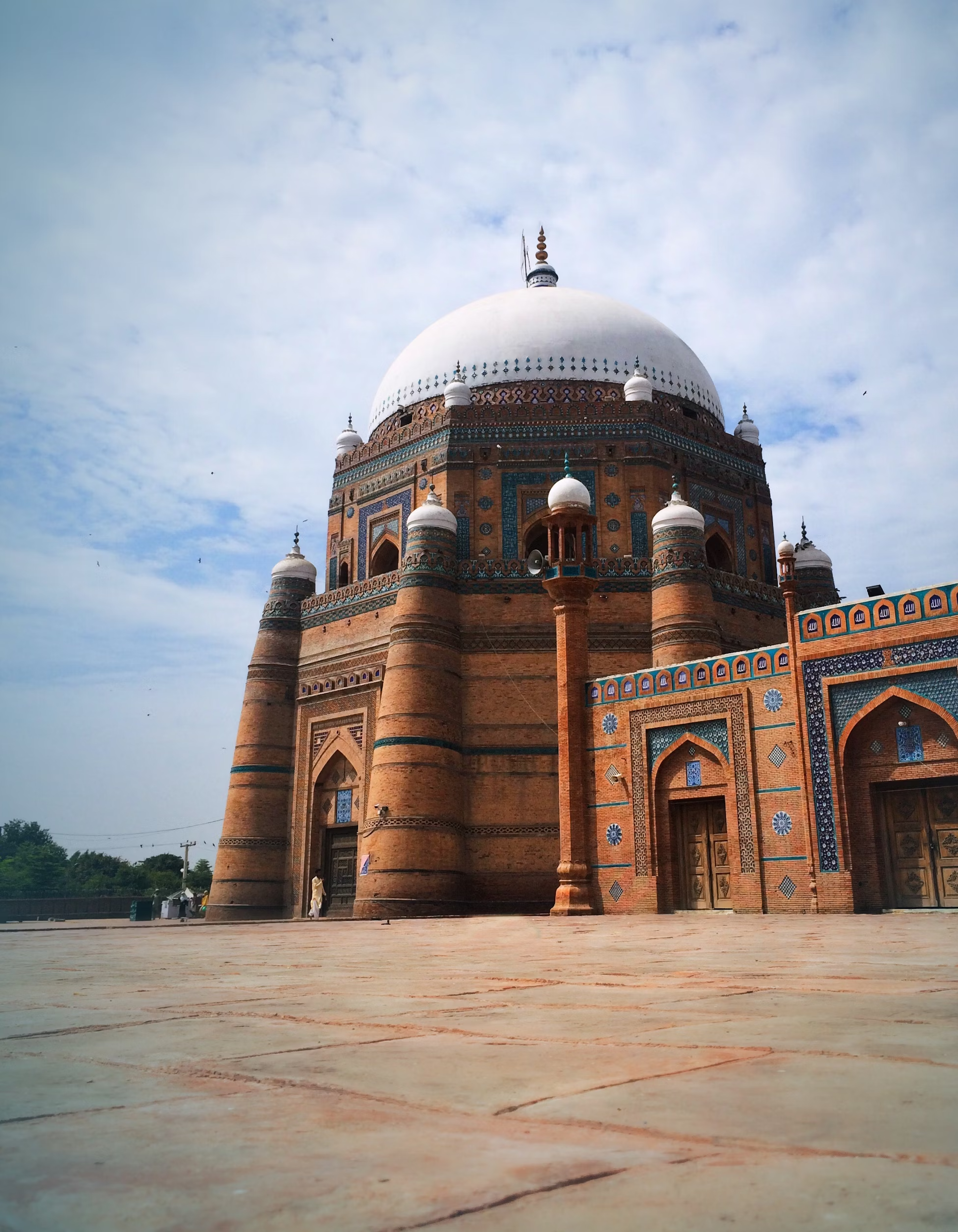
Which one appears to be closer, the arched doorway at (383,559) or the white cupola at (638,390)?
the white cupola at (638,390)

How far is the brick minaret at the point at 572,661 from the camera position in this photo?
1430 centimetres

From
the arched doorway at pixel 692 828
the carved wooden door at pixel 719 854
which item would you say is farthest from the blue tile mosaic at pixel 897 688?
the carved wooden door at pixel 719 854

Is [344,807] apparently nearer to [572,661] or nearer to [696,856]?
[572,661]

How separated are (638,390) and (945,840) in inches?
420

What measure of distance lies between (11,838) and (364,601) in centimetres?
6201

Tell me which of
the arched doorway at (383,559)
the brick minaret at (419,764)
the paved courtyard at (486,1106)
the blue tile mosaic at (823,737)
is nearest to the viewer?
the paved courtyard at (486,1106)

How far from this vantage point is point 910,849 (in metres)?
11.7

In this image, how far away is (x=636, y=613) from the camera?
1769 cm

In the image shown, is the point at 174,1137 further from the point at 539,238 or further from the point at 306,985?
the point at 539,238

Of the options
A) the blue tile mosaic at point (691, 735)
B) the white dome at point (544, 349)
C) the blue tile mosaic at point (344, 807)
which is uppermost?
the white dome at point (544, 349)

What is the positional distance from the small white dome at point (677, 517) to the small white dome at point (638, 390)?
2.36 m

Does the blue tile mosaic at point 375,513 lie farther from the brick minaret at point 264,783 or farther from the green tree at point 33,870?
the green tree at point 33,870

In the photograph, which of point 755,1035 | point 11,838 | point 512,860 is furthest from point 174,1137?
point 11,838

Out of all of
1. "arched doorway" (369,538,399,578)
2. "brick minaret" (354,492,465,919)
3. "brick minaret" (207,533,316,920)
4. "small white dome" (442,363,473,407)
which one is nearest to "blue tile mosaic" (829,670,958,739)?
"brick minaret" (354,492,465,919)
